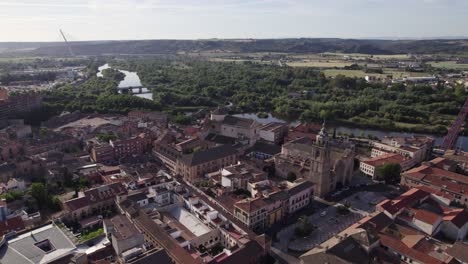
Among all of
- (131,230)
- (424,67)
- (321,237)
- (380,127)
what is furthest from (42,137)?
(424,67)

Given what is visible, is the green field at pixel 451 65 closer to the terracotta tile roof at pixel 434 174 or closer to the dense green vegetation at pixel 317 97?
the dense green vegetation at pixel 317 97

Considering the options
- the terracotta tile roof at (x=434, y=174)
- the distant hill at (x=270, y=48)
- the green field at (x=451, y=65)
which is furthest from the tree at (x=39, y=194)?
the distant hill at (x=270, y=48)

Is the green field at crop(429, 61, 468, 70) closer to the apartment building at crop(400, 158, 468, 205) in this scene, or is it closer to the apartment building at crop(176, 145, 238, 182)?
the apartment building at crop(400, 158, 468, 205)

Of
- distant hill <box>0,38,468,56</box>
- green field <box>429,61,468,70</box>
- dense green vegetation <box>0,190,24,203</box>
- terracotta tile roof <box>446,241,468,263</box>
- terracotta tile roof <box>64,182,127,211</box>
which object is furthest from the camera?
distant hill <box>0,38,468,56</box>

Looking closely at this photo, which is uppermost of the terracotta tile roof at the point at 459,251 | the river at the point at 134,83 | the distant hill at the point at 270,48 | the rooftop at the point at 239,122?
the distant hill at the point at 270,48

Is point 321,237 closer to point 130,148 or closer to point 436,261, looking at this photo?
point 436,261

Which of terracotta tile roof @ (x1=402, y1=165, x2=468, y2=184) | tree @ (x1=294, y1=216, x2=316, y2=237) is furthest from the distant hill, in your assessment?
tree @ (x1=294, y1=216, x2=316, y2=237)

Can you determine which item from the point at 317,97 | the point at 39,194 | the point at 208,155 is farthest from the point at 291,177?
the point at 317,97
